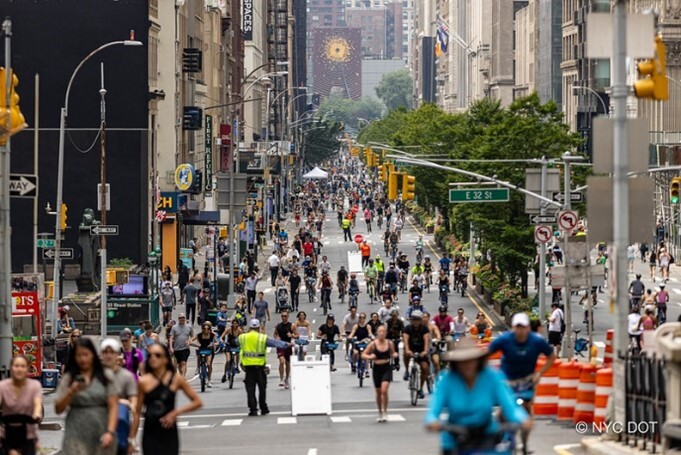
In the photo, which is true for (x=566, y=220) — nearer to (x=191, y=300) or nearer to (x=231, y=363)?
(x=231, y=363)

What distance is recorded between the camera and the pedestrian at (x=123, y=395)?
1586cm

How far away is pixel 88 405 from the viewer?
15086 mm

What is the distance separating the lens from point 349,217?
343ft

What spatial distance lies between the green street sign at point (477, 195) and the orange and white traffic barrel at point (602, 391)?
85.5ft

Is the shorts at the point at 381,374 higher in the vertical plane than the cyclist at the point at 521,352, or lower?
lower

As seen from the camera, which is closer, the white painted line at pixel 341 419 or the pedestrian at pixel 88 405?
the pedestrian at pixel 88 405

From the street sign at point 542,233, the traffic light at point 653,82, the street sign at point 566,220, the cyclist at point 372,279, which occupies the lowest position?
the cyclist at point 372,279

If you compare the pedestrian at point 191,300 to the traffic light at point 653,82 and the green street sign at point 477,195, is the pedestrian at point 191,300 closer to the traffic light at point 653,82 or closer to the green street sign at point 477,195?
the green street sign at point 477,195

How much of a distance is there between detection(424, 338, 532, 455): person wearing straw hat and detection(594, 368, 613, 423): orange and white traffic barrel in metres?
10.9

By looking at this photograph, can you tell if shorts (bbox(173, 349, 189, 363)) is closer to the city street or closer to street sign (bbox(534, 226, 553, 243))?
the city street

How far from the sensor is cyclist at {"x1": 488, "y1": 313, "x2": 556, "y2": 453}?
1725 cm

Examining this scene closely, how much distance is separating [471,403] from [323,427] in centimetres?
1448

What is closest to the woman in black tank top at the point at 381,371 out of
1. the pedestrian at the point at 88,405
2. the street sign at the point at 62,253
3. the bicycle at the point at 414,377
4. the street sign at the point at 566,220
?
the bicycle at the point at 414,377

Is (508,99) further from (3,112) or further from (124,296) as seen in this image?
(3,112)
